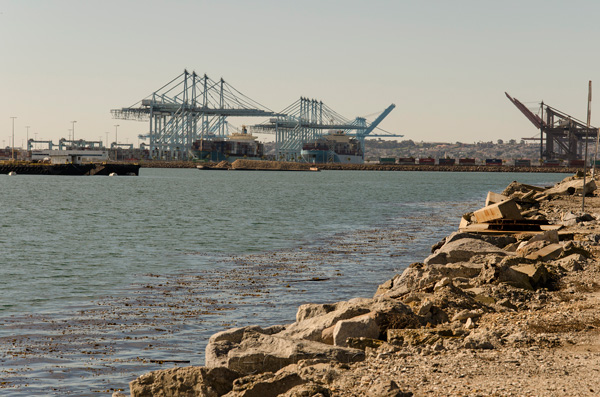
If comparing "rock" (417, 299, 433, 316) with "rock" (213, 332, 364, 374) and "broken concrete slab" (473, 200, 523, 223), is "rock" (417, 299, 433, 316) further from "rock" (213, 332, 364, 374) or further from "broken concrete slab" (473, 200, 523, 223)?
"broken concrete slab" (473, 200, 523, 223)

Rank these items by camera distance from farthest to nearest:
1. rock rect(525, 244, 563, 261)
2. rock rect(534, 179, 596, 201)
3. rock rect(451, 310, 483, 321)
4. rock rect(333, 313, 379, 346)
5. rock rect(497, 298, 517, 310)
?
rock rect(534, 179, 596, 201) < rock rect(525, 244, 563, 261) < rock rect(497, 298, 517, 310) < rock rect(451, 310, 483, 321) < rock rect(333, 313, 379, 346)

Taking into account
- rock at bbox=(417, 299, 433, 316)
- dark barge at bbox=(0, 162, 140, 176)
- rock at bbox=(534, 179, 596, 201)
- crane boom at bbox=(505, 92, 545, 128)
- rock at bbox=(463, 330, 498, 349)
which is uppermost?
crane boom at bbox=(505, 92, 545, 128)

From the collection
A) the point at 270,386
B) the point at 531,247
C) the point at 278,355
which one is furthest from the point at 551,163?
the point at 270,386

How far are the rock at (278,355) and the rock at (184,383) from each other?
1.62 ft

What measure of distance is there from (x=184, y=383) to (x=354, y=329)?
2.29m

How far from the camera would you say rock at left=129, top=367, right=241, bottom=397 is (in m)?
6.42

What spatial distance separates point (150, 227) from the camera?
32375mm

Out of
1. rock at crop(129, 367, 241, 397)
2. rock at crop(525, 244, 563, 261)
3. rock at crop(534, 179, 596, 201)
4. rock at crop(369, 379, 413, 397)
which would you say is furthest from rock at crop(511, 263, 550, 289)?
rock at crop(534, 179, 596, 201)

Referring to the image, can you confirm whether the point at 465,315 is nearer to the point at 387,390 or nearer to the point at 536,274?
the point at 536,274

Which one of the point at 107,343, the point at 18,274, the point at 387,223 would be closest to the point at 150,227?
the point at 387,223

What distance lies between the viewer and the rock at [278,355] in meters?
7.11

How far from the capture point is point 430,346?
24.7 feet

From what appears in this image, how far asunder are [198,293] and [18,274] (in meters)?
5.94

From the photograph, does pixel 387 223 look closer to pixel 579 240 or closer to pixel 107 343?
pixel 579 240
